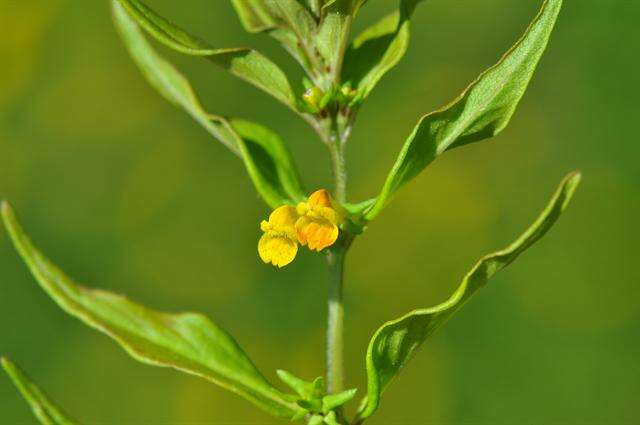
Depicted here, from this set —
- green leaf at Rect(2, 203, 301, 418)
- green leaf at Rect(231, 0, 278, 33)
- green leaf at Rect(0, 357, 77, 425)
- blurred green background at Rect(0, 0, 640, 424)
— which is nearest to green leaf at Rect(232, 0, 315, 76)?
green leaf at Rect(231, 0, 278, 33)

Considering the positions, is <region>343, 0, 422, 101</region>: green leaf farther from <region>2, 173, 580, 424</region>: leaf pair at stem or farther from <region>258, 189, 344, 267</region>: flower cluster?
<region>2, 173, 580, 424</region>: leaf pair at stem

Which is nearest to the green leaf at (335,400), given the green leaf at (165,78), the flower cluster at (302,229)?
the flower cluster at (302,229)

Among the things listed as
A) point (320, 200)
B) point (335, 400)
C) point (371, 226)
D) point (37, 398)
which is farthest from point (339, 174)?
point (371, 226)

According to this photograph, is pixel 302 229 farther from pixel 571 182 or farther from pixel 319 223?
pixel 571 182

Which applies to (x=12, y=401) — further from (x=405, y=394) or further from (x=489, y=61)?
Answer: (x=489, y=61)

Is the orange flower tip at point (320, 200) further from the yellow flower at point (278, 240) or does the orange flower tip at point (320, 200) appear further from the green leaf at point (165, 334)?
the green leaf at point (165, 334)

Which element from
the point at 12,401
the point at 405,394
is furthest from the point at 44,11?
the point at 405,394
